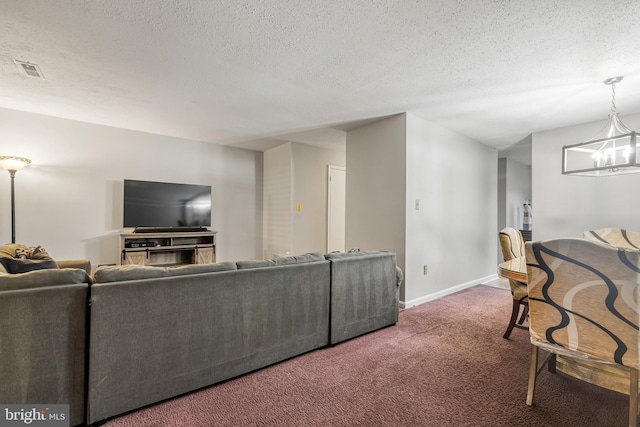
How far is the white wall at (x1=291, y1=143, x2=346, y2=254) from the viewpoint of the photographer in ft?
16.7

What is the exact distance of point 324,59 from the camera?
2326 mm

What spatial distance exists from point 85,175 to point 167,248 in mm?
1552

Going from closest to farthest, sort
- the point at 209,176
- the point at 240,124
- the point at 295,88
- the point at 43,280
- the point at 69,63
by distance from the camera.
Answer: the point at 43,280 → the point at 69,63 → the point at 295,88 → the point at 240,124 → the point at 209,176

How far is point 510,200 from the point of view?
6062mm

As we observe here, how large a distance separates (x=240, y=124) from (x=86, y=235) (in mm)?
2743

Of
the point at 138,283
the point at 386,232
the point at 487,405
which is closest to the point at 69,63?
the point at 138,283

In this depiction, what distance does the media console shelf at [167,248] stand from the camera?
4.04 m

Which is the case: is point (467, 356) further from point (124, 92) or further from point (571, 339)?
point (124, 92)

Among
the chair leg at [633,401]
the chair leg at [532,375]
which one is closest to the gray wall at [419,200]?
the chair leg at [532,375]

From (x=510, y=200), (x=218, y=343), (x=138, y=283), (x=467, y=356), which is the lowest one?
(x=467, y=356)

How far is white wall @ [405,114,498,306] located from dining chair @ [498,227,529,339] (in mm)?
1009

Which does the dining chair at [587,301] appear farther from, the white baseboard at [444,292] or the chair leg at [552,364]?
the white baseboard at [444,292]

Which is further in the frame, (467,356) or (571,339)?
(467,356)

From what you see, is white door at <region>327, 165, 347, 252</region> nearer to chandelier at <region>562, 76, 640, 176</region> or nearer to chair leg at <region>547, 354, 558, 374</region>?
chandelier at <region>562, 76, 640, 176</region>
